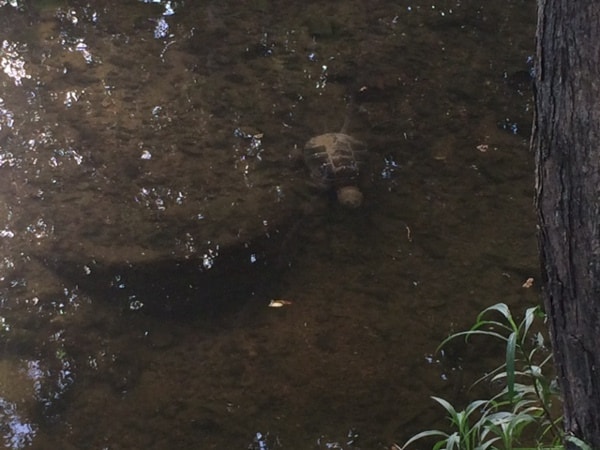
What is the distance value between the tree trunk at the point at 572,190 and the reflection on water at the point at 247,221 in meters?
1.60

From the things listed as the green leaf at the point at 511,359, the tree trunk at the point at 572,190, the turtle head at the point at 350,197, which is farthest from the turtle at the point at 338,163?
the tree trunk at the point at 572,190

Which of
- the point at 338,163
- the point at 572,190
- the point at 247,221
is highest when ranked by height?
the point at 338,163

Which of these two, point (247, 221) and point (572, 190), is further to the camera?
point (247, 221)

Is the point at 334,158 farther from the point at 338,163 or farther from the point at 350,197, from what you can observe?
the point at 350,197

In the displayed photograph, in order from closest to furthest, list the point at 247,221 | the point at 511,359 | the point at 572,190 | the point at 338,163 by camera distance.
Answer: the point at 572,190
the point at 511,359
the point at 247,221
the point at 338,163

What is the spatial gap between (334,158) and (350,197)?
9.9 inches

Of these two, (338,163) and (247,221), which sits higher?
(338,163)

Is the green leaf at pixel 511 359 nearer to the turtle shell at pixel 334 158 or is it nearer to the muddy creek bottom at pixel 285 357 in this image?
the muddy creek bottom at pixel 285 357

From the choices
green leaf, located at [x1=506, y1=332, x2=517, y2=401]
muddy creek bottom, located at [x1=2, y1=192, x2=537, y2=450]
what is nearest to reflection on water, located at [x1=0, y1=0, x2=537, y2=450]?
muddy creek bottom, located at [x1=2, y1=192, x2=537, y2=450]

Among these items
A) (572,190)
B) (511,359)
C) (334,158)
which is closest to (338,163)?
(334,158)

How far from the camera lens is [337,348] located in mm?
3457

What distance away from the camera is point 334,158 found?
433 cm

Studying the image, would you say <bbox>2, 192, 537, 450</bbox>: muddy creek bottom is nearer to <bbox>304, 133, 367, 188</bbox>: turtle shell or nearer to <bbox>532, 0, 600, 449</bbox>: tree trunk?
<bbox>304, 133, 367, 188</bbox>: turtle shell

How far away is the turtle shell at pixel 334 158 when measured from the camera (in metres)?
4.33
